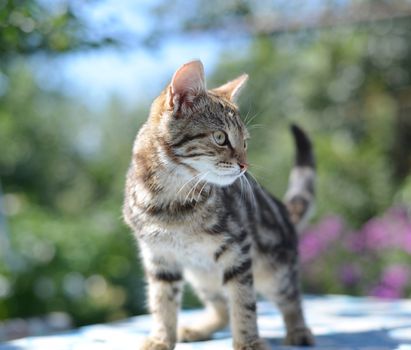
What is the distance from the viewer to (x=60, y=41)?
3.23m

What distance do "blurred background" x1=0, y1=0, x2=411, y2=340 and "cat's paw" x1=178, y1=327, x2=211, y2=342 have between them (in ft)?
3.64

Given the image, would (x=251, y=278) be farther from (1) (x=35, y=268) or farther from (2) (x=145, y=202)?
(1) (x=35, y=268)

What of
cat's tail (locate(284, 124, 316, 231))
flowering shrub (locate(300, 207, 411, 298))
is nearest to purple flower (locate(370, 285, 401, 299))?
flowering shrub (locate(300, 207, 411, 298))

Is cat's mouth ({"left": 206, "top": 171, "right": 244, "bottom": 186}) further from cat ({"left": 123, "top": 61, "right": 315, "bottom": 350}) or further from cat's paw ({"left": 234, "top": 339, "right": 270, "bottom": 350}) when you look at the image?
cat's paw ({"left": 234, "top": 339, "right": 270, "bottom": 350})

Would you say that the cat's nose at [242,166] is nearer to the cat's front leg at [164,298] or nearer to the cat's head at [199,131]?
the cat's head at [199,131]

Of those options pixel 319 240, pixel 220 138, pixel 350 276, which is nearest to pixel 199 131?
pixel 220 138

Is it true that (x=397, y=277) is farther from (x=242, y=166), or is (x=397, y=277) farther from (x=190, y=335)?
(x=242, y=166)

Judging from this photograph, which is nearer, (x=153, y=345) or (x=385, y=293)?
(x=153, y=345)

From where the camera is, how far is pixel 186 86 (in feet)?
7.34

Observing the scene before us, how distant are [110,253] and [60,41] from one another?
3.30m

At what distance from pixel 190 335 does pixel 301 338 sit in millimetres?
485

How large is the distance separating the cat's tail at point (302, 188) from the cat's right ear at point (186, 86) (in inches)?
38.0

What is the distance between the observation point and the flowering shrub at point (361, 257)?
5.36m

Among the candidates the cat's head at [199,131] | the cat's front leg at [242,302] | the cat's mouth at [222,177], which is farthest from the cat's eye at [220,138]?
the cat's front leg at [242,302]
